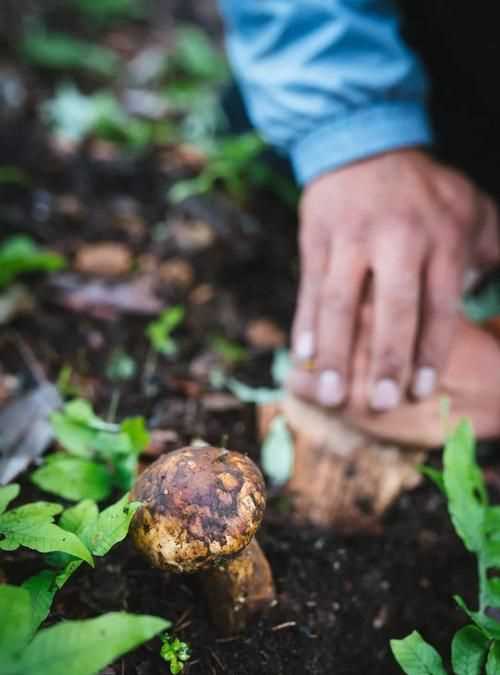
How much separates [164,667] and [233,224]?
1949 millimetres

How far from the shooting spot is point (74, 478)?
1516mm

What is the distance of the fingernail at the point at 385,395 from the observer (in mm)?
1897

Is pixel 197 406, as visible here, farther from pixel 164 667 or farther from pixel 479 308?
pixel 479 308

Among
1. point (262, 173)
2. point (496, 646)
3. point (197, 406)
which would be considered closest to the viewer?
point (496, 646)

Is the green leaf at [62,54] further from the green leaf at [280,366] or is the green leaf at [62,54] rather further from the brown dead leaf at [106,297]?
the green leaf at [280,366]

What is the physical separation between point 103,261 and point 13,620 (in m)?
1.89

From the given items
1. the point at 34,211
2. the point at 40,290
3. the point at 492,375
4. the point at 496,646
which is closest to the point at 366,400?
the point at 492,375

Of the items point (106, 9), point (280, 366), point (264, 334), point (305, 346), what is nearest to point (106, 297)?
point (264, 334)

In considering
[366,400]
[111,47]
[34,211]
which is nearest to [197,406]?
[366,400]

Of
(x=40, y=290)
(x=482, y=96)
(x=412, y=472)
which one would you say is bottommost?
(x=412, y=472)

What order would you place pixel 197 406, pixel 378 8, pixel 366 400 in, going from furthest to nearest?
pixel 378 8 < pixel 197 406 < pixel 366 400

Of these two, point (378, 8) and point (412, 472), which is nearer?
point (412, 472)

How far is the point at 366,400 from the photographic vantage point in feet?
6.43

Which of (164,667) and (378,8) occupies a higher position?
(378,8)
